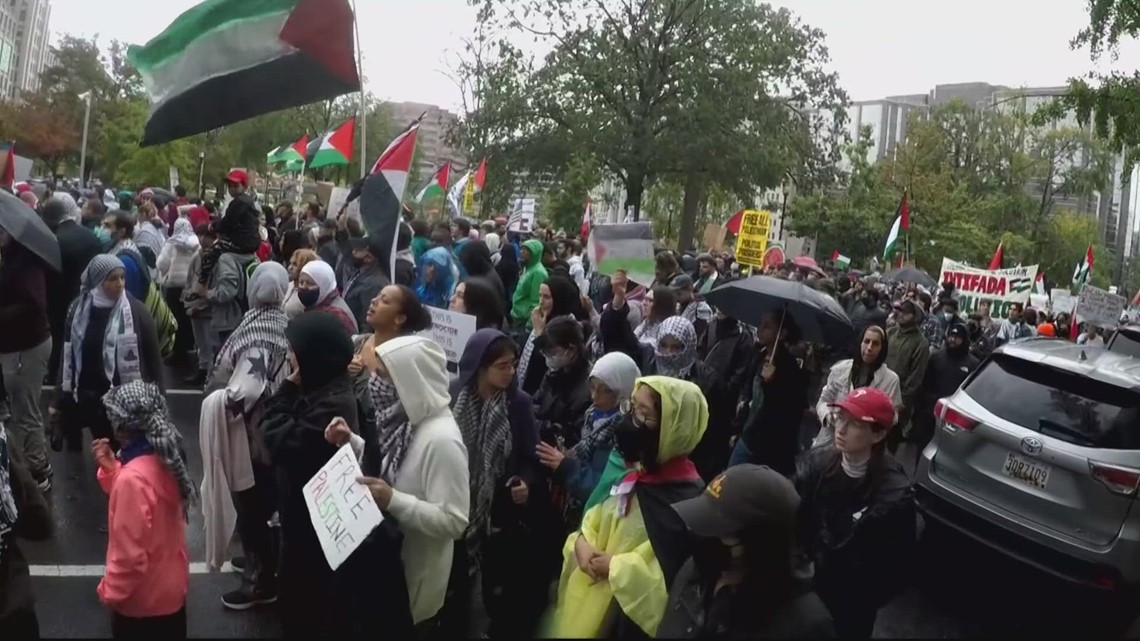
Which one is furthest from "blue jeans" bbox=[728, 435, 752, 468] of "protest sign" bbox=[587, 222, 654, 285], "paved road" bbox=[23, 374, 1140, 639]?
"protest sign" bbox=[587, 222, 654, 285]

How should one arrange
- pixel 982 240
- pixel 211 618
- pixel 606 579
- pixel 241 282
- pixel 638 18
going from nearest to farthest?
pixel 606 579 < pixel 211 618 < pixel 241 282 < pixel 638 18 < pixel 982 240

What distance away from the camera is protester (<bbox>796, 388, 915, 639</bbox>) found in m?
3.86

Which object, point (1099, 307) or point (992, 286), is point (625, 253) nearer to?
point (1099, 307)

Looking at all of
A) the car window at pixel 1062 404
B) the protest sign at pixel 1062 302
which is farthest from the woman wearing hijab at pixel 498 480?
the protest sign at pixel 1062 302

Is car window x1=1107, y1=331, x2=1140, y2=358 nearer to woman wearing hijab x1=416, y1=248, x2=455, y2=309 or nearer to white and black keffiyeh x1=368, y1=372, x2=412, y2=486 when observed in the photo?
woman wearing hijab x1=416, y1=248, x2=455, y2=309

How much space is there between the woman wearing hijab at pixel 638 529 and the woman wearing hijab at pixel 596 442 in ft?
2.20

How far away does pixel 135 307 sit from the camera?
6426 mm

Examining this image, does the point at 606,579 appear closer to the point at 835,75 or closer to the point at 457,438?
the point at 457,438

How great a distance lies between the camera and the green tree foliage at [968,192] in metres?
46.1

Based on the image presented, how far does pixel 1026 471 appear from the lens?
588 cm

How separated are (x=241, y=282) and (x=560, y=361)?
15.4ft

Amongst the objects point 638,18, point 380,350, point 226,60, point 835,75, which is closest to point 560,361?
point 380,350

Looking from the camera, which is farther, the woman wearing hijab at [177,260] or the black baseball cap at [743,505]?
the woman wearing hijab at [177,260]

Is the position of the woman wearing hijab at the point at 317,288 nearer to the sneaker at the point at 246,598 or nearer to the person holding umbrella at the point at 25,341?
the sneaker at the point at 246,598
